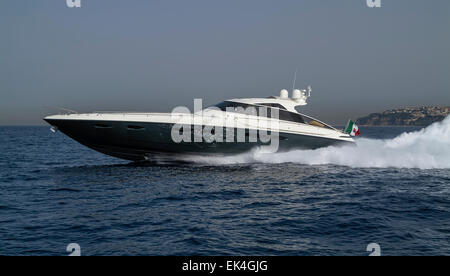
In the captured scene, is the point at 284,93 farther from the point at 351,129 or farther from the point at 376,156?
the point at 376,156

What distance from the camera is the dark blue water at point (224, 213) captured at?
6016mm

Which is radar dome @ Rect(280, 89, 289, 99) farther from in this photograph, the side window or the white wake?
the white wake

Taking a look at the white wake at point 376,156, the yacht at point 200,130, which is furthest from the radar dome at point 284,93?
the white wake at point 376,156

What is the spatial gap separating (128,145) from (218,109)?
4.28m

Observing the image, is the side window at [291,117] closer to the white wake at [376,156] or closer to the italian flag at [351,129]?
the white wake at [376,156]

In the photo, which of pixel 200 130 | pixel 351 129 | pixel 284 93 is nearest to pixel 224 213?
pixel 200 130

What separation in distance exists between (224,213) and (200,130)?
645 centimetres

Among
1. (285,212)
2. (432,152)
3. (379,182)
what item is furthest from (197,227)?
(432,152)

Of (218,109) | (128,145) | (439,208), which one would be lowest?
(439,208)

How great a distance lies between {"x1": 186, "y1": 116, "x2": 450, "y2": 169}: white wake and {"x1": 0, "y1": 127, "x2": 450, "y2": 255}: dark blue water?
1731 millimetres

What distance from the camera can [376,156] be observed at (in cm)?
1634

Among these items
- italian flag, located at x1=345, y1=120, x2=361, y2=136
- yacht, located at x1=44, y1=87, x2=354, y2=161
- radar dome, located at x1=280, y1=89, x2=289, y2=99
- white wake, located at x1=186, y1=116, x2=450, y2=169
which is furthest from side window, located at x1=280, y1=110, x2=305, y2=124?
italian flag, located at x1=345, y1=120, x2=361, y2=136
